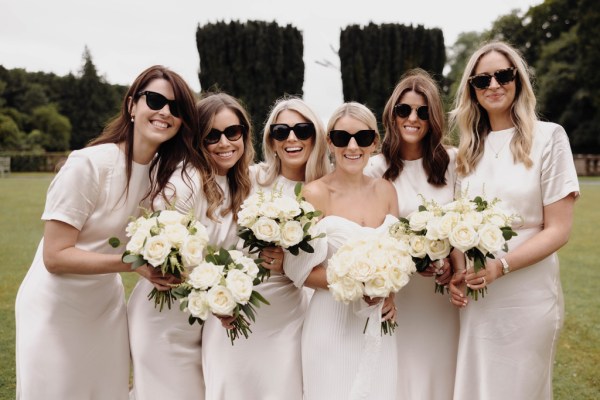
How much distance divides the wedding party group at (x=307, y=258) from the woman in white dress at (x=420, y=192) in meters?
0.01

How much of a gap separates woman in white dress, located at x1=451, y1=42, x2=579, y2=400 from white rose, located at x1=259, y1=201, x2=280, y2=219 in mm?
1447

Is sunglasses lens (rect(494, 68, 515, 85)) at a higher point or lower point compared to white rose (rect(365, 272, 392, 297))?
higher

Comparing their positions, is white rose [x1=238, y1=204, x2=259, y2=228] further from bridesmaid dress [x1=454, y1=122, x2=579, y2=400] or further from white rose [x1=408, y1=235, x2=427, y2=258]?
bridesmaid dress [x1=454, y1=122, x2=579, y2=400]

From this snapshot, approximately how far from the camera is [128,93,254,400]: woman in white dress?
433 centimetres

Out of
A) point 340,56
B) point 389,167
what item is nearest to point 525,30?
point 340,56

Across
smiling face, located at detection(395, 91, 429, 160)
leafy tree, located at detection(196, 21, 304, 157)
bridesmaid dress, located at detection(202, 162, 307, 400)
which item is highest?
leafy tree, located at detection(196, 21, 304, 157)

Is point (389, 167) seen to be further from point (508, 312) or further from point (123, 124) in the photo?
point (123, 124)

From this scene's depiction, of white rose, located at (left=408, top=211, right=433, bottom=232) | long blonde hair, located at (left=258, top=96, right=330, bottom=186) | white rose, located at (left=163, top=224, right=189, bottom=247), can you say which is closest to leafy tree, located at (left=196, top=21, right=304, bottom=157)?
long blonde hair, located at (left=258, top=96, right=330, bottom=186)

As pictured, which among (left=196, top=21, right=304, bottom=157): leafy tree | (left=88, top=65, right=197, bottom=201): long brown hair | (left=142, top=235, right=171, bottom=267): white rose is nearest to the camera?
(left=142, top=235, right=171, bottom=267): white rose

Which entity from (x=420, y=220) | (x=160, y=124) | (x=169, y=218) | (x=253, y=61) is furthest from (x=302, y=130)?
(x=253, y=61)

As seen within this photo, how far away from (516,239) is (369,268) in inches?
55.5

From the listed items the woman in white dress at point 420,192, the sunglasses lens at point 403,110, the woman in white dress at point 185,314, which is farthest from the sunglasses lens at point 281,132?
the sunglasses lens at point 403,110

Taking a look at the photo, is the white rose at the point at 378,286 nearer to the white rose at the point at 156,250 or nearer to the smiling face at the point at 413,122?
the white rose at the point at 156,250

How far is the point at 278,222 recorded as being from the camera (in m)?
3.80
